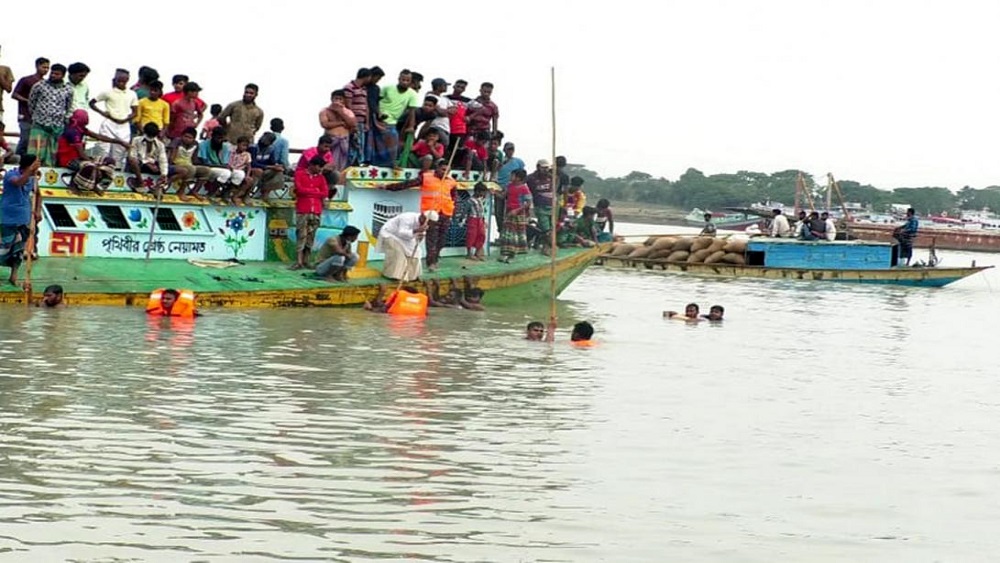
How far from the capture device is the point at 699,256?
38.8 meters

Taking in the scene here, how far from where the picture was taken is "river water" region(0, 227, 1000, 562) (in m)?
7.95

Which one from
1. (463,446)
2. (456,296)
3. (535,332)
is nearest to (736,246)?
(456,296)

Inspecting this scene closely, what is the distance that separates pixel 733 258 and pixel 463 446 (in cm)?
2826

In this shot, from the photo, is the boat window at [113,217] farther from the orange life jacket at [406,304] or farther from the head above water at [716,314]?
the head above water at [716,314]

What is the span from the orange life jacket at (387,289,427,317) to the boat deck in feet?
1.29

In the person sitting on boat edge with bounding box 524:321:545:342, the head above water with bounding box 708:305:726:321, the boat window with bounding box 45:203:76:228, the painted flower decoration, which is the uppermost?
the boat window with bounding box 45:203:76:228

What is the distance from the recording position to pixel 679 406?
13289 mm

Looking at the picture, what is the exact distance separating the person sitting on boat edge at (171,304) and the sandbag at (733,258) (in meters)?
22.4

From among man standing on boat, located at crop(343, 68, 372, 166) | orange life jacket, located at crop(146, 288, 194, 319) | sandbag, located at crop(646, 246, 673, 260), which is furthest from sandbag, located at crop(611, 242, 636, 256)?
orange life jacket, located at crop(146, 288, 194, 319)

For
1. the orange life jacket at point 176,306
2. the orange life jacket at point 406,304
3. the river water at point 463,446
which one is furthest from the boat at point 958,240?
the orange life jacket at point 176,306

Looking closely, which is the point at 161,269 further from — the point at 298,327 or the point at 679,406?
the point at 679,406

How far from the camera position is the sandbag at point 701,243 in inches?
1542

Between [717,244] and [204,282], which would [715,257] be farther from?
[204,282]

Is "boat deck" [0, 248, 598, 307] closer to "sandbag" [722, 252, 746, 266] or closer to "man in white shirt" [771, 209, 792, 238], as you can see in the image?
"sandbag" [722, 252, 746, 266]
